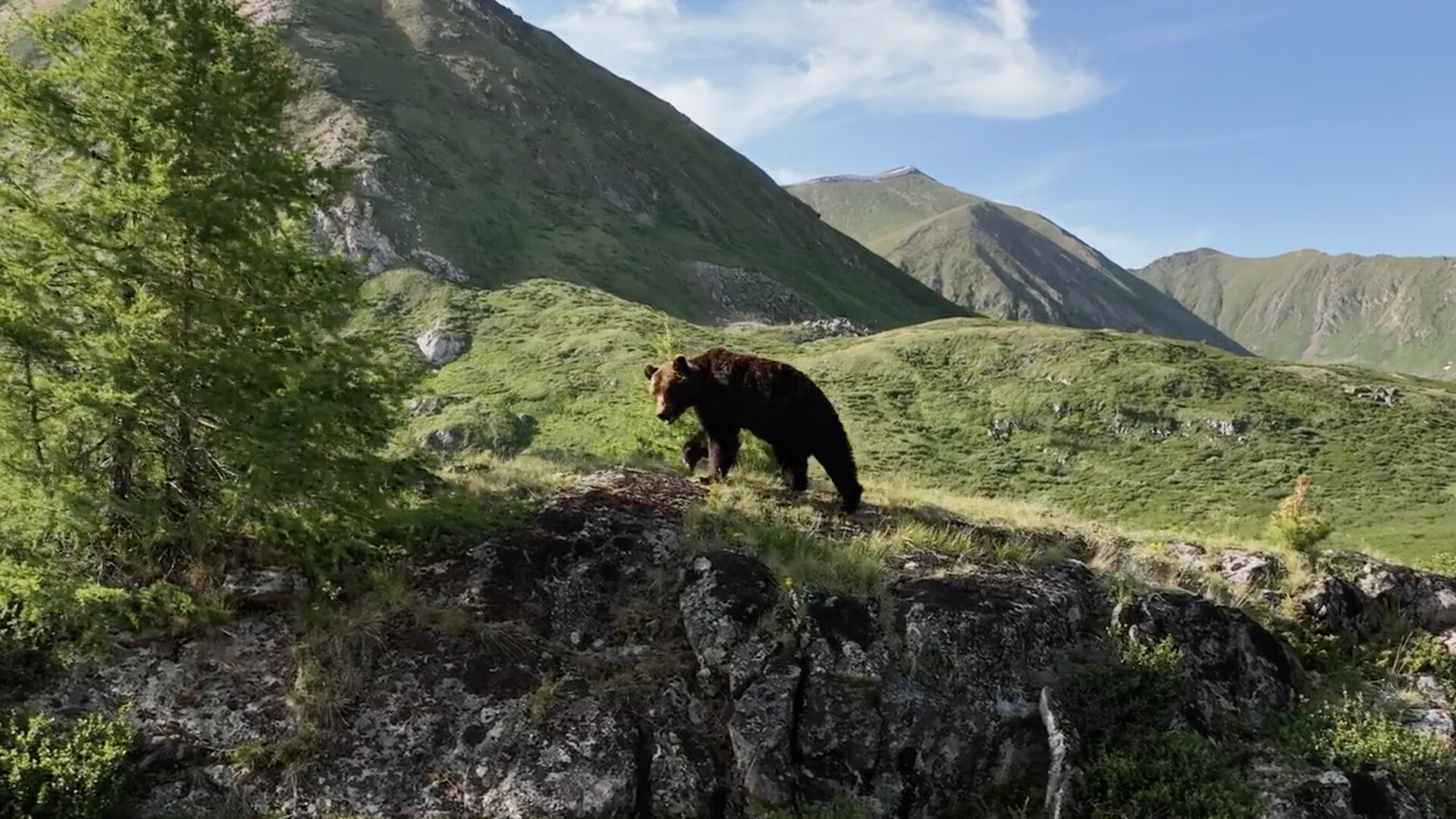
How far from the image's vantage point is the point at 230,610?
8.54 metres

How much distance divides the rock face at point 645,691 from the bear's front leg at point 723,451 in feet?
6.87

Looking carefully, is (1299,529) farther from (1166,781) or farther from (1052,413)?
(1052,413)

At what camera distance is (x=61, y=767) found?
6.67 meters

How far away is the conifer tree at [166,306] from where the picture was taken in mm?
7648

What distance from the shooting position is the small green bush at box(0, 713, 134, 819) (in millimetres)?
6465

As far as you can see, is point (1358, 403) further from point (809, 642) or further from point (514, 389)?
point (809, 642)

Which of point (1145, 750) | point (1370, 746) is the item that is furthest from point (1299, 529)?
point (1145, 750)

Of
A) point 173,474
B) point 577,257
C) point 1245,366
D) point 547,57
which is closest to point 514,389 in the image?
point 577,257

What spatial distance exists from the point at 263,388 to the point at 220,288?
1.35 m

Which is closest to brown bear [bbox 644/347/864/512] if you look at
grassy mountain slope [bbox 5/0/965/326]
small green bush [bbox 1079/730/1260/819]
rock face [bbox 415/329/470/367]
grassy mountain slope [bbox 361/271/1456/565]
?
small green bush [bbox 1079/730/1260/819]

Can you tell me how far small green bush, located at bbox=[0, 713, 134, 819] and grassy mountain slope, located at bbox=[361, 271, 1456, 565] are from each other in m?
21.0

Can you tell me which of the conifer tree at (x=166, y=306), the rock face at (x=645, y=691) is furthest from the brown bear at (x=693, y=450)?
the conifer tree at (x=166, y=306)

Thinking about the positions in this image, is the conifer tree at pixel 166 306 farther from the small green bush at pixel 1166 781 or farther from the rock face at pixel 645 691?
the small green bush at pixel 1166 781

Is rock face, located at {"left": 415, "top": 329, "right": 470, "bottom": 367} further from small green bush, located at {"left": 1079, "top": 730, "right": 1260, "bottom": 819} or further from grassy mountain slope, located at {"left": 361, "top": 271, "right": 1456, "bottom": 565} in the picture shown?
small green bush, located at {"left": 1079, "top": 730, "right": 1260, "bottom": 819}
